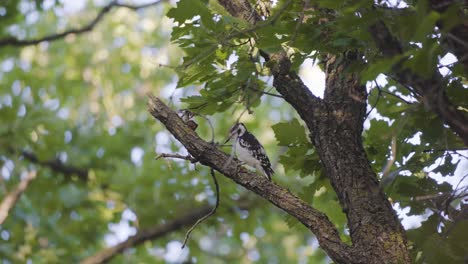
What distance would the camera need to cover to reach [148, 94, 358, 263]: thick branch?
3.06 meters

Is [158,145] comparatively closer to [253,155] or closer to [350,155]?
A: [253,155]

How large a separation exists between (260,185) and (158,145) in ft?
17.3

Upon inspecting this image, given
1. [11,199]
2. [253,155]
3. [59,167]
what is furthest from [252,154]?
[59,167]

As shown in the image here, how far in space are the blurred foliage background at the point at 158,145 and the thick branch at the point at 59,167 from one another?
22 mm

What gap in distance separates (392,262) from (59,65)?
12944 millimetres

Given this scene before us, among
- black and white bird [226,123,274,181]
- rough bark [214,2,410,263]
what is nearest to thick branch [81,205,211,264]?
black and white bird [226,123,274,181]

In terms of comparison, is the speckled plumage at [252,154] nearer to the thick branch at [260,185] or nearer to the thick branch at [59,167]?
the thick branch at [260,185]

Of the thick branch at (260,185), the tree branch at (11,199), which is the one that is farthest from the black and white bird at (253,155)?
the tree branch at (11,199)

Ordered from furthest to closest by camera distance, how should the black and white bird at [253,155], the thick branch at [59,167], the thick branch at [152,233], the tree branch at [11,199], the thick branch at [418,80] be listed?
the thick branch at [59,167] → the thick branch at [152,233] → the tree branch at [11,199] → the black and white bird at [253,155] → the thick branch at [418,80]

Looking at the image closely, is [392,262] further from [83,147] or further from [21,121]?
[83,147]

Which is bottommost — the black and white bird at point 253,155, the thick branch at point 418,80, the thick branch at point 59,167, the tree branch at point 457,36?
the thick branch at point 418,80

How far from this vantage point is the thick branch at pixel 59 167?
901 centimetres

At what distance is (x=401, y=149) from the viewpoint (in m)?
3.27

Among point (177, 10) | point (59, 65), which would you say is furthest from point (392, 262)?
point (59, 65)
